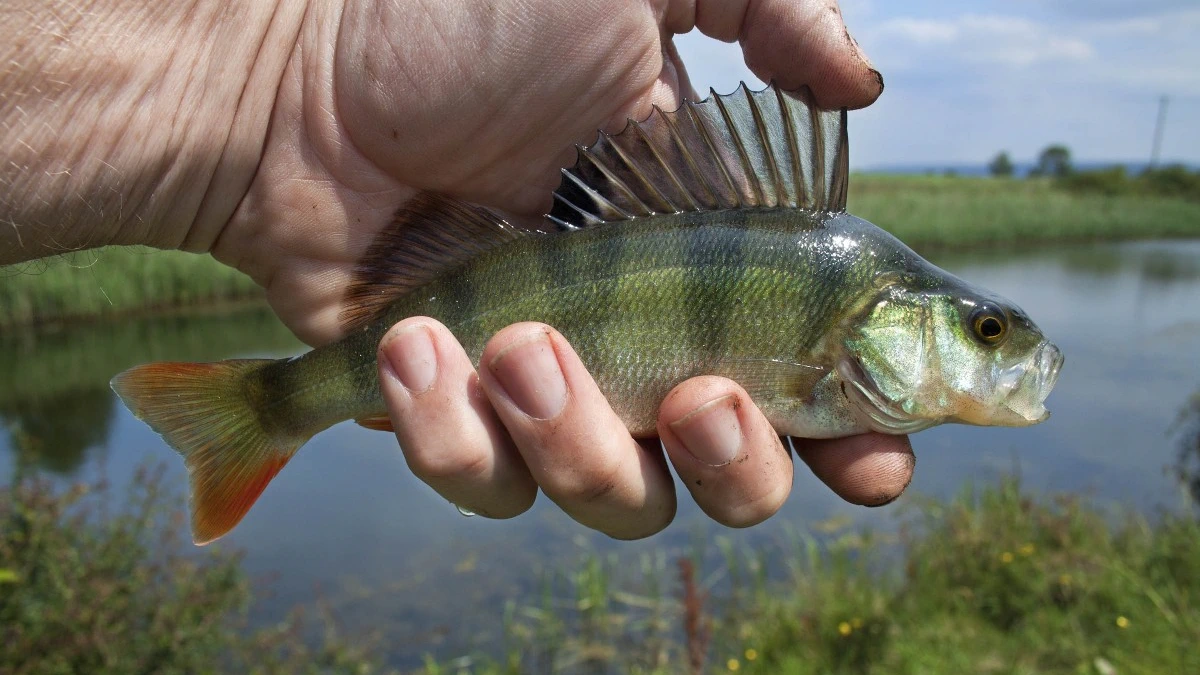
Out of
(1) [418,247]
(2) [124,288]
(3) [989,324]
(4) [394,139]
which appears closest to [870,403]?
(3) [989,324]

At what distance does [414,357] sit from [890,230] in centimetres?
2626

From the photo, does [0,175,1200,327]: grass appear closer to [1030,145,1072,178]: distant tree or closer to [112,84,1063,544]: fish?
[112,84,1063,544]: fish

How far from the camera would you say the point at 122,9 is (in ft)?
7.77

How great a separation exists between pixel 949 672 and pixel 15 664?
5416mm

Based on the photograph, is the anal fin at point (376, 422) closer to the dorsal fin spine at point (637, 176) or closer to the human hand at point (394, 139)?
the human hand at point (394, 139)

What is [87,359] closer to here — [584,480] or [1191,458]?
[584,480]

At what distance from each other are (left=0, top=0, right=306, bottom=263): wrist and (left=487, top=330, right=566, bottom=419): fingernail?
1.34m

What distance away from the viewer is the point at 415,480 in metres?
10.6

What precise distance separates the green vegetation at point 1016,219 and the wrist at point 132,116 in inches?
851

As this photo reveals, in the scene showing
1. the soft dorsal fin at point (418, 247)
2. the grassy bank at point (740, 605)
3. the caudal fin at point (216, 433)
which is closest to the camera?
the caudal fin at point (216, 433)

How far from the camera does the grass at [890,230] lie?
15289 mm

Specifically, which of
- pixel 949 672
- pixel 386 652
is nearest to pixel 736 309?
pixel 949 672

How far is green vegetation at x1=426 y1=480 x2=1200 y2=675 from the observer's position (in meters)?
5.41

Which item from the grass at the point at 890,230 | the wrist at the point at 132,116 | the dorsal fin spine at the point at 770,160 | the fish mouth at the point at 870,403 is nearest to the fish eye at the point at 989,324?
the fish mouth at the point at 870,403
